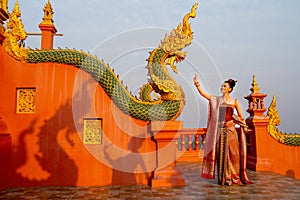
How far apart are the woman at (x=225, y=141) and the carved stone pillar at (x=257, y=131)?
207 centimetres

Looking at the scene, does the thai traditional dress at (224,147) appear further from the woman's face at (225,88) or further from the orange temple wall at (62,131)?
the orange temple wall at (62,131)

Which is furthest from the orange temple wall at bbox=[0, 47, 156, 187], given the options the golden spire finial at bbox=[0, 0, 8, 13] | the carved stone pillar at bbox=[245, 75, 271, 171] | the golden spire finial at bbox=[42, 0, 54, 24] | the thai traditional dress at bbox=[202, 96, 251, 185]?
the carved stone pillar at bbox=[245, 75, 271, 171]

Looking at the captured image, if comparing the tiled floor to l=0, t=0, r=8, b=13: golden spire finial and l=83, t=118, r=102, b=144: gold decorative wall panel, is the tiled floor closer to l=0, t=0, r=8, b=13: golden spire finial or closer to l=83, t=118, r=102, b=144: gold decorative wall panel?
l=83, t=118, r=102, b=144: gold decorative wall panel

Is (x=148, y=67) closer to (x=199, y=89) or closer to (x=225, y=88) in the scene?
(x=199, y=89)

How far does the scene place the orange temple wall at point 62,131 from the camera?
4.48 m

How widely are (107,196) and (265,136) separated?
5.18 m

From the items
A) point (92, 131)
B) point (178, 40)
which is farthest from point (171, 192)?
point (178, 40)

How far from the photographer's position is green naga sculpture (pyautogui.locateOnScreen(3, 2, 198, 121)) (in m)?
4.65

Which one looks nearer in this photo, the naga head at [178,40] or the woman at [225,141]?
the woman at [225,141]

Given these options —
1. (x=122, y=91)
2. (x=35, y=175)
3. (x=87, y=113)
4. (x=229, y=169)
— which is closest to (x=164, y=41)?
(x=122, y=91)

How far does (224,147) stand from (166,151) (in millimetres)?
1237

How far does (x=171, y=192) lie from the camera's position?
12.9 ft

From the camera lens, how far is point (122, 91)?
4711 millimetres

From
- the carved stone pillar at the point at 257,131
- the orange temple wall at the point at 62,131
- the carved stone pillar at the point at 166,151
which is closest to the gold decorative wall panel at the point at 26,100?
the orange temple wall at the point at 62,131
